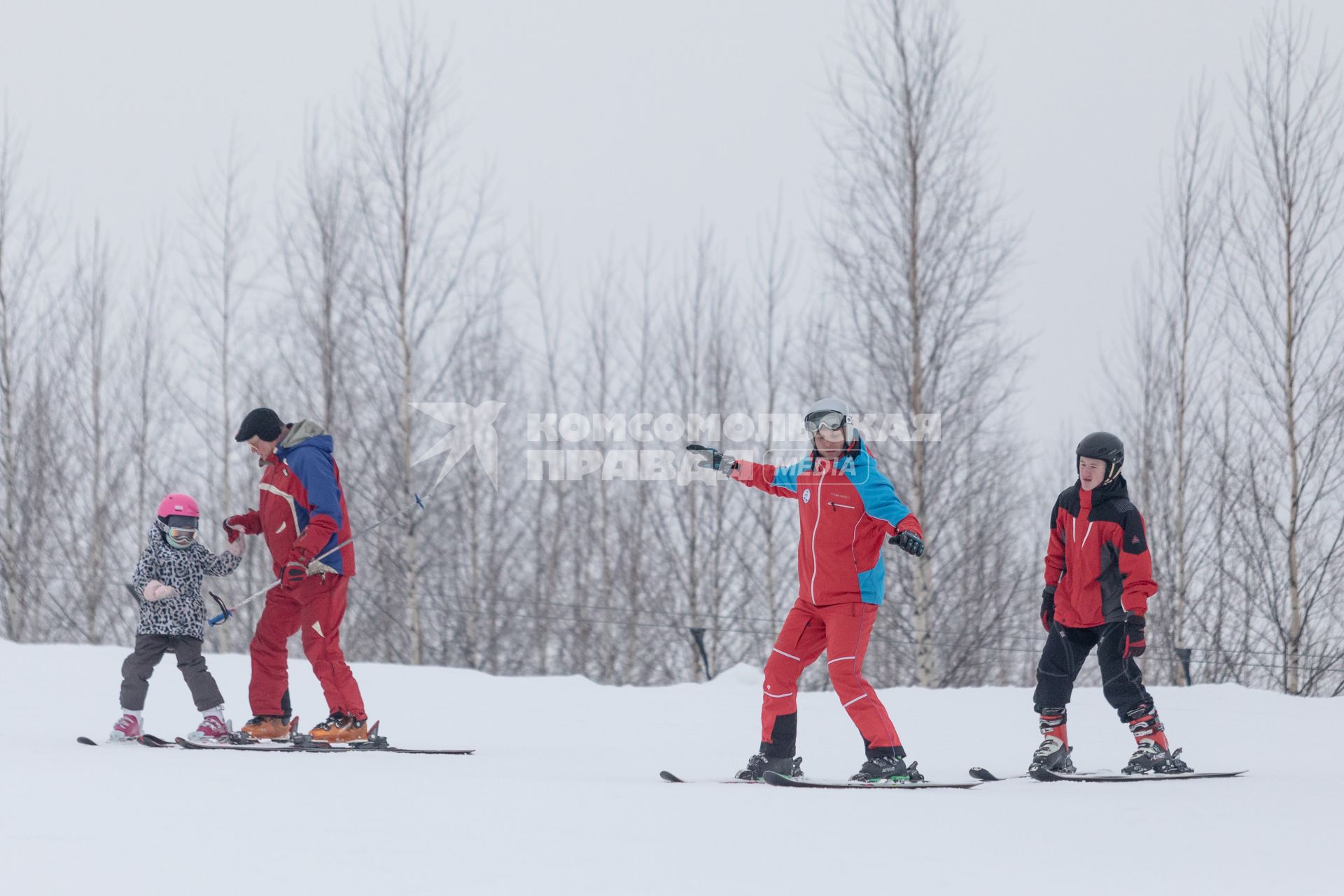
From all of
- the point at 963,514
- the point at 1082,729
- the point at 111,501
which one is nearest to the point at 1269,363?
the point at 963,514

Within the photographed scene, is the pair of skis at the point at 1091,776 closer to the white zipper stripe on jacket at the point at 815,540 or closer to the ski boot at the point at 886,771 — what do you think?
the ski boot at the point at 886,771

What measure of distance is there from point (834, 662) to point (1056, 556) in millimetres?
1503

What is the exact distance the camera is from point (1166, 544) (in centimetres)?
1817

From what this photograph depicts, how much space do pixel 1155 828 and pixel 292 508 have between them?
14.7ft

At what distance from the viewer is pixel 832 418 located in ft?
17.6

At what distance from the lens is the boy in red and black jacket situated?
5.71 m

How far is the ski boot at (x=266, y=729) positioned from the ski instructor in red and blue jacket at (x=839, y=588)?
264 centimetres

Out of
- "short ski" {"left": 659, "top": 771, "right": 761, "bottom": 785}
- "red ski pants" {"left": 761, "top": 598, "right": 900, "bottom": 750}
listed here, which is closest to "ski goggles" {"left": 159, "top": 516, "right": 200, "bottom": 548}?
"short ski" {"left": 659, "top": 771, "right": 761, "bottom": 785}

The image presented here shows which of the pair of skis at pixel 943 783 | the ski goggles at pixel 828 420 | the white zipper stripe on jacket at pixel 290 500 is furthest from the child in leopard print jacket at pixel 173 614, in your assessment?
the ski goggles at pixel 828 420

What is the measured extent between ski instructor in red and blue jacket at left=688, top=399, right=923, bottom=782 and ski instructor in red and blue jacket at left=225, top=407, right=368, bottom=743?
2.31 meters

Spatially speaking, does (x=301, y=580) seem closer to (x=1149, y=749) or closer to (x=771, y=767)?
(x=771, y=767)

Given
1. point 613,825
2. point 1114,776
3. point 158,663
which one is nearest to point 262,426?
point 158,663

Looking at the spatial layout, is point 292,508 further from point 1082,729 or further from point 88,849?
point 1082,729

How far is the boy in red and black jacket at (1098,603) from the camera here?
18.7 ft
